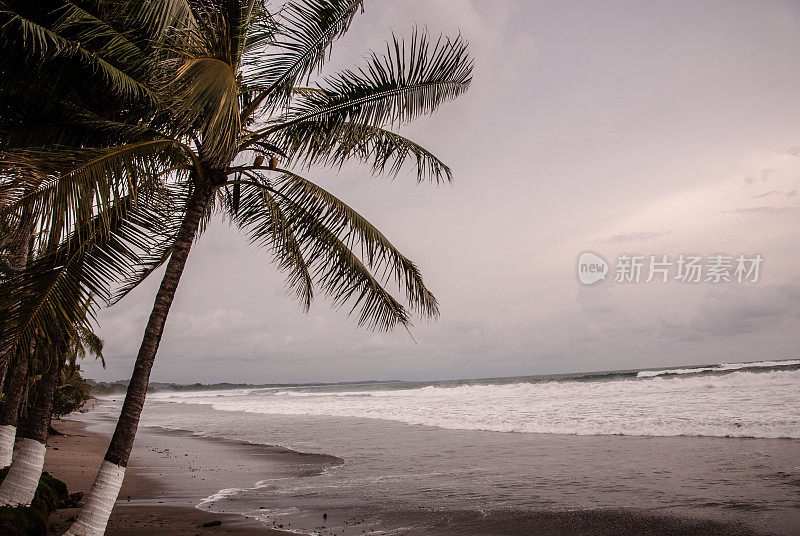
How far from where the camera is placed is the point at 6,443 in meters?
6.77

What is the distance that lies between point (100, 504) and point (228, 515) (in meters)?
3.01

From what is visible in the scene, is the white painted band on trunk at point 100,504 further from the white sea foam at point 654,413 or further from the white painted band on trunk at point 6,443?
the white sea foam at point 654,413

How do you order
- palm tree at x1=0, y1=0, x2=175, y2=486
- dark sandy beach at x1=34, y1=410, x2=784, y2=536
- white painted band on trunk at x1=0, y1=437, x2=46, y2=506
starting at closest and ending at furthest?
palm tree at x1=0, y1=0, x2=175, y2=486, white painted band on trunk at x1=0, y1=437, x2=46, y2=506, dark sandy beach at x1=34, y1=410, x2=784, y2=536

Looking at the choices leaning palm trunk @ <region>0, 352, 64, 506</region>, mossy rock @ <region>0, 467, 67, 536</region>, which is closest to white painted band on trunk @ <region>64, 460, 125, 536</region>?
mossy rock @ <region>0, 467, 67, 536</region>

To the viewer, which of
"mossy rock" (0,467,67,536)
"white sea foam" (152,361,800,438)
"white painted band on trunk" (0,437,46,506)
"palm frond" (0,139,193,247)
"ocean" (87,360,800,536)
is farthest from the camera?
"white sea foam" (152,361,800,438)

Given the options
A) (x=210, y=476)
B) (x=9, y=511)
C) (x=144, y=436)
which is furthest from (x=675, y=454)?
(x=144, y=436)

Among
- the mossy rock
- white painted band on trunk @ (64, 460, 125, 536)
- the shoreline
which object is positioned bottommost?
the shoreline

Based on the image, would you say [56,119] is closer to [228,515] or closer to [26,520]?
[26,520]

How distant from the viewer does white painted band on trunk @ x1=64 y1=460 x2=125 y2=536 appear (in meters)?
4.68

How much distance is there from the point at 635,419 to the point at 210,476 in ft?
40.2

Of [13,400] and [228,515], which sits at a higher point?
[13,400]

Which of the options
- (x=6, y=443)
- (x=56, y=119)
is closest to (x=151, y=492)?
(x=6, y=443)

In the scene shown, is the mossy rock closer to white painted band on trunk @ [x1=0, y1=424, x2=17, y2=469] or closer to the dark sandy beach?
white painted band on trunk @ [x1=0, y1=424, x2=17, y2=469]

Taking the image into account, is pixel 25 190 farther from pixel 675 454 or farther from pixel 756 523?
pixel 675 454
